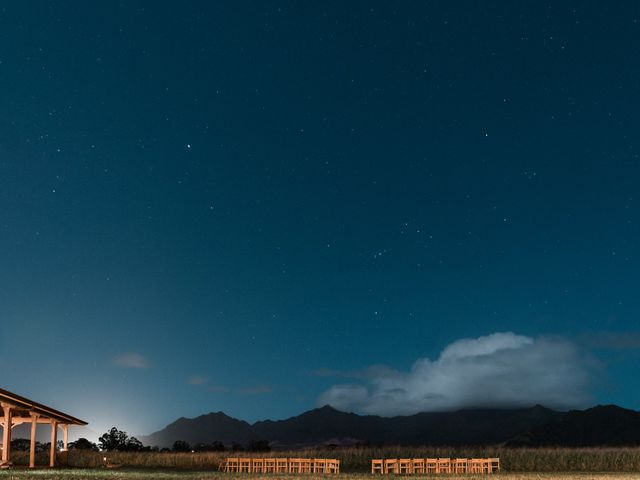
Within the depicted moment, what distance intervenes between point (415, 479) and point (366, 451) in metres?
25.9

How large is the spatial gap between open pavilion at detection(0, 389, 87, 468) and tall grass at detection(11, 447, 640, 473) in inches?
214

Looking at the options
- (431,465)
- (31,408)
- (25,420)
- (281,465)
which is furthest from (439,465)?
(25,420)

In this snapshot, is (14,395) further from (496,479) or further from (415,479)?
(496,479)

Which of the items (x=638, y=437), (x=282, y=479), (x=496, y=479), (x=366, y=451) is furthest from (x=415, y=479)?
(x=638, y=437)

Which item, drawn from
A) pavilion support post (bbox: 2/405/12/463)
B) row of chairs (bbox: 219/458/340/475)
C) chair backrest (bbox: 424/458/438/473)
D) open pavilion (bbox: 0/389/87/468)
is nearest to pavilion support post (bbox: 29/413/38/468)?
open pavilion (bbox: 0/389/87/468)

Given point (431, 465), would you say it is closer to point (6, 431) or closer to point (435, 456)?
point (435, 456)

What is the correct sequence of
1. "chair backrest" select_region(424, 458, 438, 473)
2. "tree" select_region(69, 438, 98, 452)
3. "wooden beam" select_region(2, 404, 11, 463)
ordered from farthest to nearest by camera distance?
"tree" select_region(69, 438, 98, 452), "chair backrest" select_region(424, 458, 438, 473), "wooden beam" select_region(2, 404, 11, 463)

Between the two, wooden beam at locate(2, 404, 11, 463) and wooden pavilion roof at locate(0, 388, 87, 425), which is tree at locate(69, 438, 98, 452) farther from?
wooden beam at locate(2, 404, 11, 463)

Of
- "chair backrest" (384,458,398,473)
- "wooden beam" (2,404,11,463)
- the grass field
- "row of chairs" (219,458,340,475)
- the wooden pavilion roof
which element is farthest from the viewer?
the grass field

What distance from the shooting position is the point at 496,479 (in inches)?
1457

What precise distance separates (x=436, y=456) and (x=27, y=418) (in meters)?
29.8

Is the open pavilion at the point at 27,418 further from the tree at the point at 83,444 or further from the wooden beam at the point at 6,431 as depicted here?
the tree at the point at 83,444

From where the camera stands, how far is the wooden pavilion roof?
42.1 meters

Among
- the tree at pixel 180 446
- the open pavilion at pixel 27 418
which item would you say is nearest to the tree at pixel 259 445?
the tree at pixel 180 446
